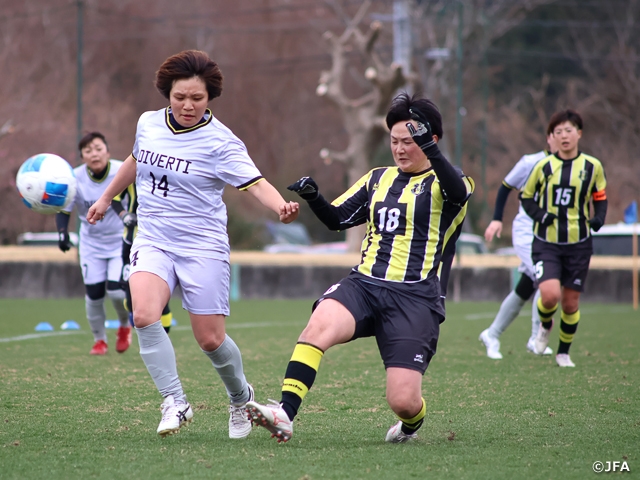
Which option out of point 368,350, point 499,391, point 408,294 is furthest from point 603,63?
→ point 408,294

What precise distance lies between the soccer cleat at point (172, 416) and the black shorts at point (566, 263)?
429 centimetres

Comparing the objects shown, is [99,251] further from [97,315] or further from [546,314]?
[546,314]

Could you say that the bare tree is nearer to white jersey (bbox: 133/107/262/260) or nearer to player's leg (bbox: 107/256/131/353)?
player's leg (bbox: 107/256/131/353)

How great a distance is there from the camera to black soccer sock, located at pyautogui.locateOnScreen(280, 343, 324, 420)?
4.72 meters

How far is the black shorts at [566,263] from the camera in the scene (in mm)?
8344

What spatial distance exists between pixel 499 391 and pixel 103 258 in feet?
14.4

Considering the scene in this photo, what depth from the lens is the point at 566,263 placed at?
839 centimetres

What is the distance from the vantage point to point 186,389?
7039 millimetres

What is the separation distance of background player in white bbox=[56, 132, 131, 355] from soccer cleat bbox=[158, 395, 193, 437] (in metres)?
4.52

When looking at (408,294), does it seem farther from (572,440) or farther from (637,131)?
(637,131)

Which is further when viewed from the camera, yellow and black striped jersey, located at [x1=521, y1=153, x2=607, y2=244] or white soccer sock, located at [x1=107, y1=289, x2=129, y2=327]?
white soccer sock, located at [x1=107, y1=289, x2=129, y2=327]

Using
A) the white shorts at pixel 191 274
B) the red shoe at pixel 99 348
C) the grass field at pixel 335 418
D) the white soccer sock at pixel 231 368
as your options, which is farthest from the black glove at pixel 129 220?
the white soccer sock at pixel 231 368

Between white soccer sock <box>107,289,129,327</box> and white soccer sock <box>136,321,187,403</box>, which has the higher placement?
white soccer sock <box>136,321,187,403</box>

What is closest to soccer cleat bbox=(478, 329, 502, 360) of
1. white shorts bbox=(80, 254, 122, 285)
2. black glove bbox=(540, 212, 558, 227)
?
black glove bbox=(540, 212, 558, 227)
